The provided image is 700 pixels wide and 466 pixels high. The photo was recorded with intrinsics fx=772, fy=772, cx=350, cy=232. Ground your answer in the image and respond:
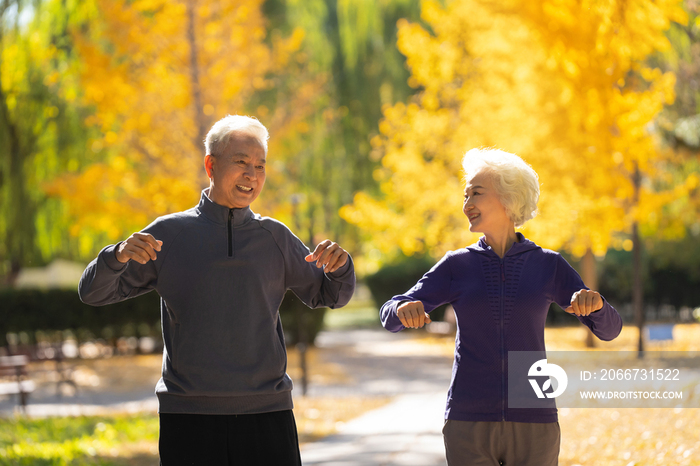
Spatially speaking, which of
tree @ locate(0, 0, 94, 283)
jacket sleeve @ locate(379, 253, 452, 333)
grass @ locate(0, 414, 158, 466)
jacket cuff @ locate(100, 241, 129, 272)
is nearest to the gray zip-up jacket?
jacket cuff @ locate(100, 241, 129, 272)

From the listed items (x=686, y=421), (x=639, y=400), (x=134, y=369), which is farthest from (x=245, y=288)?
(x=134, y=369)

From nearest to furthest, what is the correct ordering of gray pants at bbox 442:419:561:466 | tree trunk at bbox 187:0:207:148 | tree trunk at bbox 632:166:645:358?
gray pants at bbox 442:419:561:466
tree trunk at bbox 187:0:207:148
tree trunk at bbox 632:166:645:358

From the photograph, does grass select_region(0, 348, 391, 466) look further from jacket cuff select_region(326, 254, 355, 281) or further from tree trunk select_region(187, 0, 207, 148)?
tree trunk select_region(187, 0, 207, 148)

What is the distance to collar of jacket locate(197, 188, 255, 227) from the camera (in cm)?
293

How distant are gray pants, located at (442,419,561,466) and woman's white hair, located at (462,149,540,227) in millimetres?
789

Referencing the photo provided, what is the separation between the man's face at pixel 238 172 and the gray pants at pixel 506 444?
3.89 feet

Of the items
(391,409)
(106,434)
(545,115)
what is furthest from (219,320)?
(545,115)

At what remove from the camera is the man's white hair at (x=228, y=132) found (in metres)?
2.96

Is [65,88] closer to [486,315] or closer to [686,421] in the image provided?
[686,421]

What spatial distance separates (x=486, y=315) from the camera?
284 cm

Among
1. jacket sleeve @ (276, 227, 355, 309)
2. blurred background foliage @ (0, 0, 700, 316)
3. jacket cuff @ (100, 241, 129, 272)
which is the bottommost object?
jacket sleeve @ (276, 227, 355, 309)

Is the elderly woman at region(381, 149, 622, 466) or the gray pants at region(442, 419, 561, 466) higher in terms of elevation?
the elderly woman at region(381, 149, 622, 466)

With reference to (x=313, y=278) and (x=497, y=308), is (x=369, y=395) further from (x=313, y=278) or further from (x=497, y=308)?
(x=497, y=308)

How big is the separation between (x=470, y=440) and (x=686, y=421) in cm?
469
